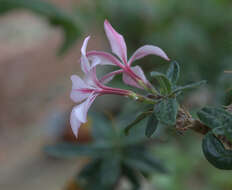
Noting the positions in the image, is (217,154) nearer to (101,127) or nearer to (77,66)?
(101,127)

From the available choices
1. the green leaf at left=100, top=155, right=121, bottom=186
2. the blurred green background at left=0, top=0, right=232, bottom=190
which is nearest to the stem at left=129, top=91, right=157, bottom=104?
the green leaf at left=100, top=155, right=121, bottom=186

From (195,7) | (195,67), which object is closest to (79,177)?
(195,67)

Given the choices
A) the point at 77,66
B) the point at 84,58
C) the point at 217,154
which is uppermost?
the point at 84,58

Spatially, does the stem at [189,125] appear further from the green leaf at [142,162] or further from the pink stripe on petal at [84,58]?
the green leaf at [142,162]

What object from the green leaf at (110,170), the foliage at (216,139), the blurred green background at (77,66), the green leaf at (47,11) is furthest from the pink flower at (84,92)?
the blurred green background at (77,66)

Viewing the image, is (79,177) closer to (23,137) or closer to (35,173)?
(35,173)

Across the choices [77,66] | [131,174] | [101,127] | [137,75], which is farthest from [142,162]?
[77,66]
